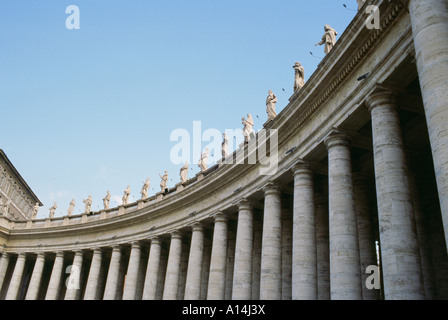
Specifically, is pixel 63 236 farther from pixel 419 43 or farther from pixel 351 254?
pixel 419 43

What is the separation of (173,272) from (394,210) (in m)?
27.6

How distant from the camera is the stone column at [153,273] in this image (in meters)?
41.4

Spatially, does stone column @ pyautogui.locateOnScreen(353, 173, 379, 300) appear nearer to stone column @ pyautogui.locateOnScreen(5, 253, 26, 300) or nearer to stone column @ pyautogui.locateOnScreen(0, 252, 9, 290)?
stone column @ pyautogui.locateOnScreen(5, 253, 26, 300)

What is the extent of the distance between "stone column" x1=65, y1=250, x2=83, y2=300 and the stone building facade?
38.6 ft

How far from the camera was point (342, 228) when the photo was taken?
19781 mm

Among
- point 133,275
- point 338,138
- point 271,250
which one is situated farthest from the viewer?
point 133,275

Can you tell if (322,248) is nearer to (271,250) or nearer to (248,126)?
(271,250)

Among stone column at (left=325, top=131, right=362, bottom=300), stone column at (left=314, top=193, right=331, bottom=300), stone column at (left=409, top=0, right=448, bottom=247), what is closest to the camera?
stone column at (left=409, top=0, right=448, bottom=247)

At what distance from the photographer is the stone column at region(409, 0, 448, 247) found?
1223 centimetres

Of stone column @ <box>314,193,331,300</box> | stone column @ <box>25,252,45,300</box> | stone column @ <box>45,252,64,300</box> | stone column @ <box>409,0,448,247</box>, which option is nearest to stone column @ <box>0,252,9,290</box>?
stone column @ <box>25,252,45,300</box>

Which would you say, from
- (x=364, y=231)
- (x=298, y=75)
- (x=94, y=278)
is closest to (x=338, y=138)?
(x=364, y=231)

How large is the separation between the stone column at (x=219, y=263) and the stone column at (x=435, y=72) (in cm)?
2294

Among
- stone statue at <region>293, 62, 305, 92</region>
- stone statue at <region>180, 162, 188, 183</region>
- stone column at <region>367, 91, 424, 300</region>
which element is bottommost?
stone column at <region>367, 91, 424, 300</region>
